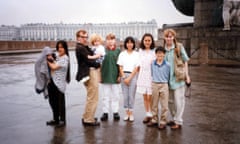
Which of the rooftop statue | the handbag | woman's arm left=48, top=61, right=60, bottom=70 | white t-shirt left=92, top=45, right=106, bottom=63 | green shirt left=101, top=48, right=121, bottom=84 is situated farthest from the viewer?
the rooftop statue

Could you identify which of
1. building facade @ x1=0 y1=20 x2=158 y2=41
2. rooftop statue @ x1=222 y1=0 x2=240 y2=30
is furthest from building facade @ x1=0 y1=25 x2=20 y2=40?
rooftop statue @ x1=222 y1=0 x2=240 y2=30

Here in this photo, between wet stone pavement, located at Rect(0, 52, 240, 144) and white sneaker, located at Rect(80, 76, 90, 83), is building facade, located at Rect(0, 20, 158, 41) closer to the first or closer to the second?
wet stone pavement, located at Rect(0, 52, 240, 144)

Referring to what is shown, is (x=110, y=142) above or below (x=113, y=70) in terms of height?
below

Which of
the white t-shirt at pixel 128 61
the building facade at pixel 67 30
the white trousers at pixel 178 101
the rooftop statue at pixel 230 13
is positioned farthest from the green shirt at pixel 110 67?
the building facade at pixel 67 30

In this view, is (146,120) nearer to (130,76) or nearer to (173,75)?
(130,76)

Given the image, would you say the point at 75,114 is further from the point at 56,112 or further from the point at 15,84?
the point at 15,84

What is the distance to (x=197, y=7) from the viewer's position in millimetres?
16844

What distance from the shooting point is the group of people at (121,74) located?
4.74 m

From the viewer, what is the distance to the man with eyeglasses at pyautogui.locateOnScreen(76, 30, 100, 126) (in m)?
4.81

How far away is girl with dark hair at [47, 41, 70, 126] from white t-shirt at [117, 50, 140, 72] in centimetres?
86

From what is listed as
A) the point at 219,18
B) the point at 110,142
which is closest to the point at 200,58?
the point at 219,18

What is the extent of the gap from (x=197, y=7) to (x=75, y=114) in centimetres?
1287

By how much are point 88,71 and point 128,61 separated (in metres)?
0.67

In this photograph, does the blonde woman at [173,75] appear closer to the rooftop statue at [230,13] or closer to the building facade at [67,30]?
the rooftop statue at [230,13]
